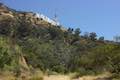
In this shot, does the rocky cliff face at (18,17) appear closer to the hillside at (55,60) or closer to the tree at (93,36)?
the tree at (93,36)

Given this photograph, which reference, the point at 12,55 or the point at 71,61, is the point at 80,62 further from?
the point at 12,55

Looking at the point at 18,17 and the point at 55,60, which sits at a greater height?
the point at 18,17

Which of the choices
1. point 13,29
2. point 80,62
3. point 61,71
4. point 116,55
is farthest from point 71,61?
point 13,29

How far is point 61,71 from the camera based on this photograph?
111 feet

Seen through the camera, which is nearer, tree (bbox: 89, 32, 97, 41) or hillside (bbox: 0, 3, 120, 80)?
hillside (bbox: 0, 3, 120, 80)

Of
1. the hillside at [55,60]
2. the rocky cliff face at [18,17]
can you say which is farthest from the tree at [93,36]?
the hillside at [55,60]

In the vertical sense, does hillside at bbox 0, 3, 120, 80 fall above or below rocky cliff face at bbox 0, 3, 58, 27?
below

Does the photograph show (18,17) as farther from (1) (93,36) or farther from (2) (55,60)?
(2) (55,60)

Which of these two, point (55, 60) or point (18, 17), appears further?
point (18, 17)

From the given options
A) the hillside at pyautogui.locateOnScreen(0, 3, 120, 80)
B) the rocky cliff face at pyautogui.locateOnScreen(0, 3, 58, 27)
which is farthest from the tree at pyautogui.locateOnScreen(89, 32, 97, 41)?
the hillside at pyautogui.locateOnScreen(0, 3, 120, 80)

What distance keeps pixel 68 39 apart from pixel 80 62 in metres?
39.3

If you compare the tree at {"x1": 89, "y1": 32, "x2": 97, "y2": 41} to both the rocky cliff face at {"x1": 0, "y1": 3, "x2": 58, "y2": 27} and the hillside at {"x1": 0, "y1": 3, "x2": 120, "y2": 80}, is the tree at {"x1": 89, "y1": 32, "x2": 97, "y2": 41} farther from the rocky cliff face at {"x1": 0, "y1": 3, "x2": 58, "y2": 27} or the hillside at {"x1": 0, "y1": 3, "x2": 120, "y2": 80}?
the hillside at {"x1": 0, "y1": 3, "x2": 120, "y2": 80}

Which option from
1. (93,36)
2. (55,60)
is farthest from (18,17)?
(55,60)

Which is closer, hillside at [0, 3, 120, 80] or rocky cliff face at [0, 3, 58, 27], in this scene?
hillside at [0, 3, 120, 80]
